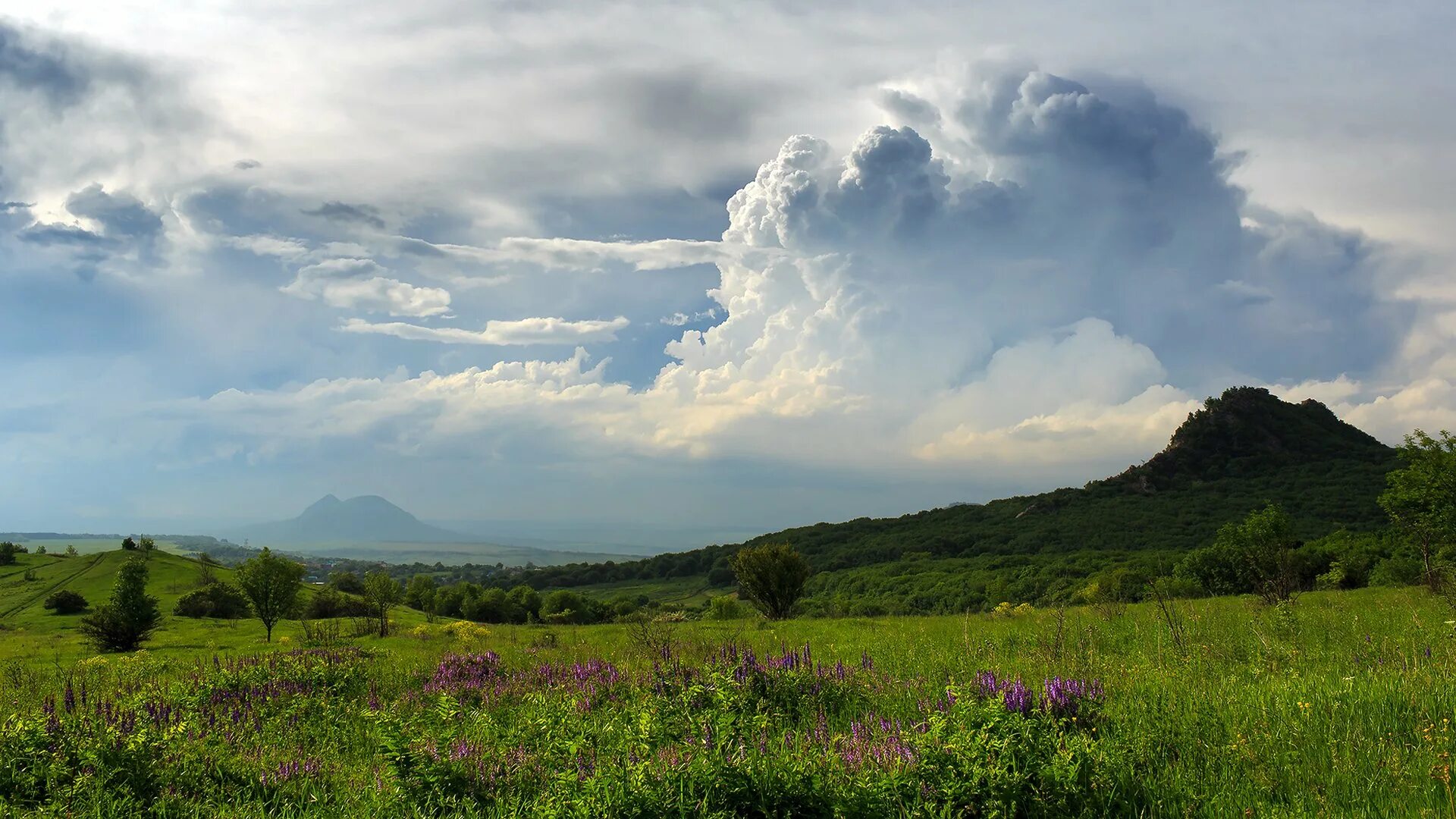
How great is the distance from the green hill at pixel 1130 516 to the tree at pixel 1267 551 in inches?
1273

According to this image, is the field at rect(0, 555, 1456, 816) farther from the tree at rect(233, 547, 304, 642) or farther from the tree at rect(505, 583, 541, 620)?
the tree at rect(505, 583, 541, 620)


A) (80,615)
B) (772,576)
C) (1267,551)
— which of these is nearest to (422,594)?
(80,615)

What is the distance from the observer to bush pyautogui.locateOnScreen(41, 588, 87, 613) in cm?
7225

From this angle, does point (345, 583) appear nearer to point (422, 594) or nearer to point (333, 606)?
point (422, 594)

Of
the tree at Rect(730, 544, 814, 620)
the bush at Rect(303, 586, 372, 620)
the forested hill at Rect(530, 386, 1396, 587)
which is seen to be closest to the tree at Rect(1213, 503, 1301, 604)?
the tree at Rect(730, 544, 814, 620)

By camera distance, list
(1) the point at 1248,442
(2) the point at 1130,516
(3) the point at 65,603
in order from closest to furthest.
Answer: (3) the point at 65,603, (2) the point at 1130,516, (1) the point at 1248,442

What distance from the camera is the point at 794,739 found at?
5863 mm

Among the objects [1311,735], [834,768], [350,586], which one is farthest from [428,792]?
[350,586]

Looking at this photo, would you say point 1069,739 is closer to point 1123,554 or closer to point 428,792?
point 428,792

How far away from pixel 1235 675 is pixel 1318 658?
2659 millimetres

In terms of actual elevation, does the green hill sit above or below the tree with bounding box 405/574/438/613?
above

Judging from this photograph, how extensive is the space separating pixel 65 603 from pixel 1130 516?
16459 centimetres

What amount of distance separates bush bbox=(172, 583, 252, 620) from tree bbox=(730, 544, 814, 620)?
55.3 m

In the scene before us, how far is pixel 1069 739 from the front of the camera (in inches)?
190
